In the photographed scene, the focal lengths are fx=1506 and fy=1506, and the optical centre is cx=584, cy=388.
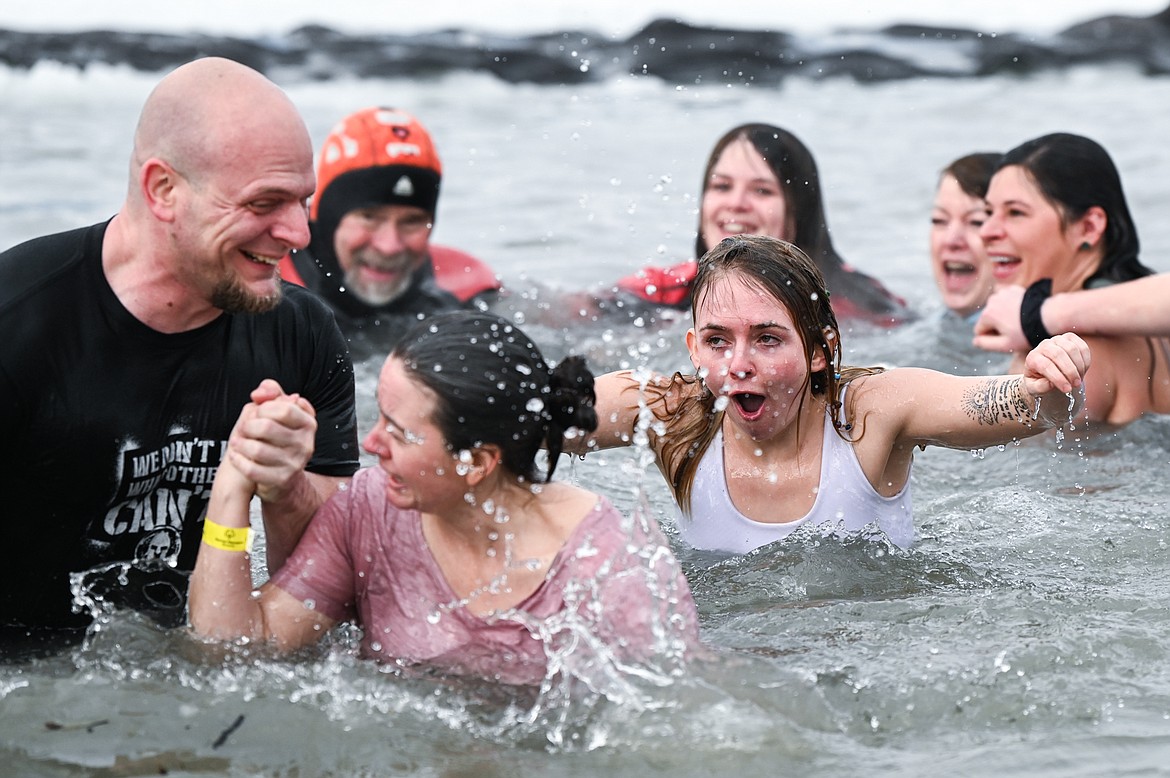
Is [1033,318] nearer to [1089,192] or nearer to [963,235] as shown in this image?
[1089,192]

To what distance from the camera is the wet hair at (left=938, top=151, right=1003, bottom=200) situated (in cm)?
740

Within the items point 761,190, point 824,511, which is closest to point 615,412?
point 824,511

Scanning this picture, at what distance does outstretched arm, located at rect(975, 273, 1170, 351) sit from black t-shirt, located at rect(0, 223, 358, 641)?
2.77 metres

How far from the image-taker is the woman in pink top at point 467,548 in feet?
10.5

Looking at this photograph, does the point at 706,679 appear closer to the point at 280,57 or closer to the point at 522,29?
the point at 280,57

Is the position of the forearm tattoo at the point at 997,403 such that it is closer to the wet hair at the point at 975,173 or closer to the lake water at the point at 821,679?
the lake water at the point at 821,679

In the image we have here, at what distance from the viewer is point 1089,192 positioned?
5.97 m

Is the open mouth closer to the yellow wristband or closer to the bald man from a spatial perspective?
the bald man

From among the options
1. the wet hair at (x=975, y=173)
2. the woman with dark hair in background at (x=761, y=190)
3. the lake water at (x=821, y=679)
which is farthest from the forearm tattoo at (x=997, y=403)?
the wet hair at (x=975, y=173)

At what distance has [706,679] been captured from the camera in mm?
3463

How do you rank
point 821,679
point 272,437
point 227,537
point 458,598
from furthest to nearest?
point 821,679 < point 458,598 < point 227,537 < point 272,437

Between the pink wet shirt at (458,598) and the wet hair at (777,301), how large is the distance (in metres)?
0.90

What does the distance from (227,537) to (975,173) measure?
522 cm

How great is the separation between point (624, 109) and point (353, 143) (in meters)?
7.16
